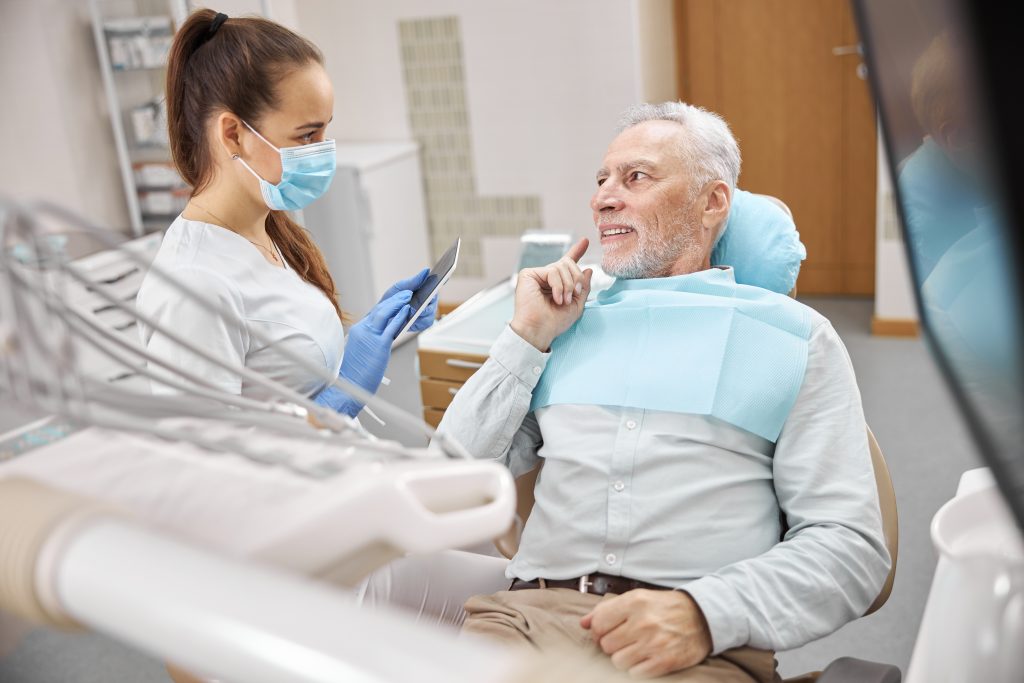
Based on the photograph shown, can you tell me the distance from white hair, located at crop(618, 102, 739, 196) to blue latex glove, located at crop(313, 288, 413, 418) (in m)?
0.57

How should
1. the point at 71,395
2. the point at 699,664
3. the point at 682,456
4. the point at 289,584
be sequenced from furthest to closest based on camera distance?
the point at 682,456
the point at 699,664
the point at 71,395
the point at 289,584

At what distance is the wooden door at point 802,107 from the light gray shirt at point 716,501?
323 centimetres

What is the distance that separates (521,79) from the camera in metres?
4.47

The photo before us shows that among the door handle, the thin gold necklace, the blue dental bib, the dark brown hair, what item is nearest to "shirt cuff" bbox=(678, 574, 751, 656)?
the blue dental bib

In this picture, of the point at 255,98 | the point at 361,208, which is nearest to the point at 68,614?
the point at 255,98

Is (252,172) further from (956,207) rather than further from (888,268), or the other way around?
(888,268)

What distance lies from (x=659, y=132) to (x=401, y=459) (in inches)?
50.3

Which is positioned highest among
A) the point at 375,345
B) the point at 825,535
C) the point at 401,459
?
the point at 401,459

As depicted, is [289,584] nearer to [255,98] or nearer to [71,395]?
[71,395]

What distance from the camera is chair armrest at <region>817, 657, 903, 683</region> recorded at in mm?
1184

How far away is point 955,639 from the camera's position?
0.71 metres

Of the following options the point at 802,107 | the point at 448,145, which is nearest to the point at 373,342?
the point at 448,145

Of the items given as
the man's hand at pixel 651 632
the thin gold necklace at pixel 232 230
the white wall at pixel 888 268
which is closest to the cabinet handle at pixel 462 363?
the thin gold necklace at pixel 232 230

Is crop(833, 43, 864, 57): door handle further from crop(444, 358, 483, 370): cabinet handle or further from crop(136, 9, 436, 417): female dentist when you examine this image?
crop(136, 9, 436, 417): female dentist
